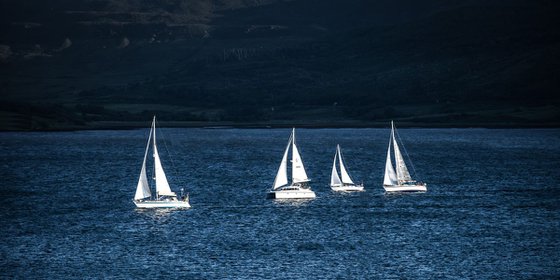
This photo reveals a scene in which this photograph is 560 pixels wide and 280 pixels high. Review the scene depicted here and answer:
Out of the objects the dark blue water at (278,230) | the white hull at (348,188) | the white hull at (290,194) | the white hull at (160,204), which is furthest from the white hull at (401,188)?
the white hull at (160,204)

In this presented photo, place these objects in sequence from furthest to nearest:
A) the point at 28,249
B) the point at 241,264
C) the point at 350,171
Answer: the point at 350,171, the point at 28,249, the point at 241,264

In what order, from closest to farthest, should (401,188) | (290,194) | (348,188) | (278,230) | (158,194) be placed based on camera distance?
(278,230) < (158,194) < (290,194) < (401,188) < (348,188)

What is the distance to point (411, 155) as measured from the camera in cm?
19938

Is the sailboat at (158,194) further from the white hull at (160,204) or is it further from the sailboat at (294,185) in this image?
the sailboat at (294,185)

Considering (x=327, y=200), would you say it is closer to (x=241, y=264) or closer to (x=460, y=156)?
(x=241, y=264)

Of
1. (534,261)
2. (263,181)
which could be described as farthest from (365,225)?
(263,181)

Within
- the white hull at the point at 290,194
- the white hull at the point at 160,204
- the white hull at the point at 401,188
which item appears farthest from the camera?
the white hull at the point at 401,188

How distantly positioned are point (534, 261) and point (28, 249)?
4106 cm

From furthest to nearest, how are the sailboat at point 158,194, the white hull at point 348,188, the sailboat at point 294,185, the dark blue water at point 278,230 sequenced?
the white hull at point 348,188 < the sailboat at point 294,185 < the sailboat at point 158,194 < the dark blue water at point 278,230

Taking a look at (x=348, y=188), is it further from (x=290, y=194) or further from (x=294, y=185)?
(x=290, y=194)

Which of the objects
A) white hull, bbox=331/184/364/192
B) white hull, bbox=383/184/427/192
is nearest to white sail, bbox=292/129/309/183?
white hull, bbox=331/184/364/192

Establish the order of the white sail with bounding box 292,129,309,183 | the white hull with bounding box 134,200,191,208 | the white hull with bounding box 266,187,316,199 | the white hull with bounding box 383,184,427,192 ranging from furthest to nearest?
the white hull with bounding box 383,184,427,192 → the white hull with bounding box 266,187,316,199 → the white sail with bounding box 292,129,309,183 → the white hull with bounding box 134,200,191,208

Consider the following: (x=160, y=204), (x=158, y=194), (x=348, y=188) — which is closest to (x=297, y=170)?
(x=348, y=188)

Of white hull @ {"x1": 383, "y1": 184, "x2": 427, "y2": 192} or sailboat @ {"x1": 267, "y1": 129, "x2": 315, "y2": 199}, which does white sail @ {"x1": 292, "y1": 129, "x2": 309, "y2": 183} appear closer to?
sailboat @ {"x1": 267, "y1": 129, "x2": 315, "y2": 199}
